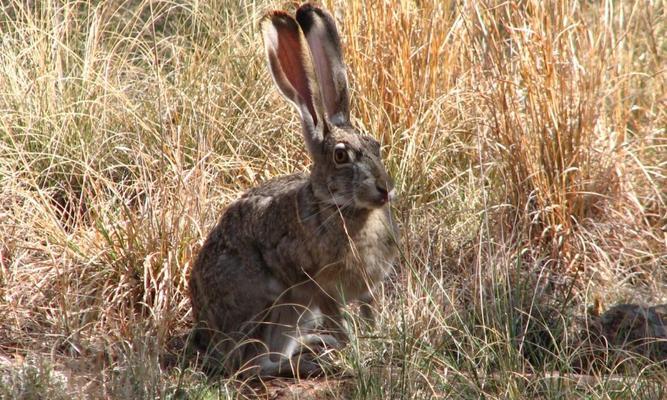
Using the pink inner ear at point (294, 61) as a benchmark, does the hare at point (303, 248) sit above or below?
below

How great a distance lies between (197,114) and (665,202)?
2.76 metres

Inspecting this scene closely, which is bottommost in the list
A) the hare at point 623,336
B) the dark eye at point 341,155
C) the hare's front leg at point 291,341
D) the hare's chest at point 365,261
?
the hare at point 623,336

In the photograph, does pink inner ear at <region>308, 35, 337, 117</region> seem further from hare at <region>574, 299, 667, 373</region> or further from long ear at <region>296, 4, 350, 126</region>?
hare at <region>574, 299, 667, 373</region>

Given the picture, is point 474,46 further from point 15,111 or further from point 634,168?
point 15,111

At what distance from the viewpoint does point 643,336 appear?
4.92 meters

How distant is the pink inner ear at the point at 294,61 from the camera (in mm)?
5145

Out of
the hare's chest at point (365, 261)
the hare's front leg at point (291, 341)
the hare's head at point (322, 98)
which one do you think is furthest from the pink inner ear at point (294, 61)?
the hare's front leg at point (291, 341)

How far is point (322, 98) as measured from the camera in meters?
5.18

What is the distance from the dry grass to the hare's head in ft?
1.93

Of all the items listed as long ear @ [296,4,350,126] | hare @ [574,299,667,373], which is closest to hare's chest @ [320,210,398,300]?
long ear @ [296,4,350,126]

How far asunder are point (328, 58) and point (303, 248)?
910mm

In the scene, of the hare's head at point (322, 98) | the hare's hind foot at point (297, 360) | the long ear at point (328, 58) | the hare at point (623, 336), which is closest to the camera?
the hare at point (623, 336)

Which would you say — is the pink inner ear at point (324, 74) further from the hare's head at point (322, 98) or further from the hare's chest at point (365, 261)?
the hare's chest at point (365, 261)

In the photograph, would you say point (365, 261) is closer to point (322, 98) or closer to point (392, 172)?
point (322, 98)
